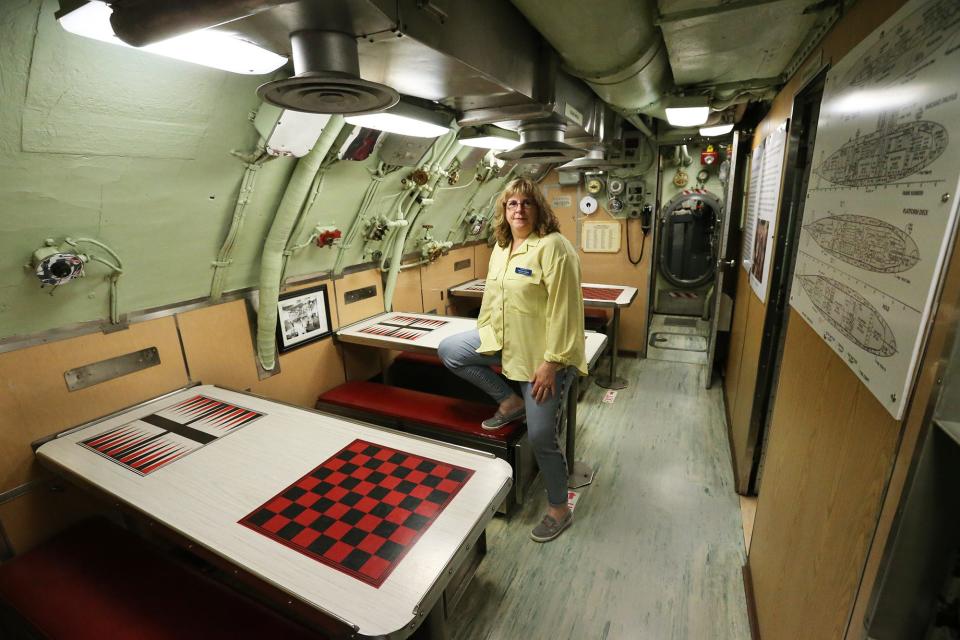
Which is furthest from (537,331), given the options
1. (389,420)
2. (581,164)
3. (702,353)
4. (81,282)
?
(702,353)

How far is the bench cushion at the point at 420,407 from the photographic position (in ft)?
8.19

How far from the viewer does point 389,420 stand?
9.07 feet

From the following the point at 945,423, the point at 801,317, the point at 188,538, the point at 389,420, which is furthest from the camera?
the point at 389,420

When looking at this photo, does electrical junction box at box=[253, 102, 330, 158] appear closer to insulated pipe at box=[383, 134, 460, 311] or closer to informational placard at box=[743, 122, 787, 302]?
insulated pipe at box=[383, 134, 460, 311]

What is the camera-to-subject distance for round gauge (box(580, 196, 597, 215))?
515 centimetres

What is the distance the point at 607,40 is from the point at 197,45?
1.33 meters

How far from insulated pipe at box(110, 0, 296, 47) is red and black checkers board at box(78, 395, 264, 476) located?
1.41m

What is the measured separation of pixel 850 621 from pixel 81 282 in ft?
9.15

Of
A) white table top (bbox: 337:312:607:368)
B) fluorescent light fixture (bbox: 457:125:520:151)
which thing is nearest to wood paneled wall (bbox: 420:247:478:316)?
white table top (bbox: 337:312:607:368)

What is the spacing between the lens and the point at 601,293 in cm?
449

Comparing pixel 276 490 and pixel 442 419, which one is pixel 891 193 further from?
pixel 442 419

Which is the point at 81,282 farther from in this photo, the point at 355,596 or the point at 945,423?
the point at 945,423

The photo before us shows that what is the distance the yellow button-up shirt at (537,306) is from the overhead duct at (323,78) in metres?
1.05

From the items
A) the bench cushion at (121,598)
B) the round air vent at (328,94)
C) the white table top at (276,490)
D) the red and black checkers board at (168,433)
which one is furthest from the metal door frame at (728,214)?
the bench cushion at (121,598)
